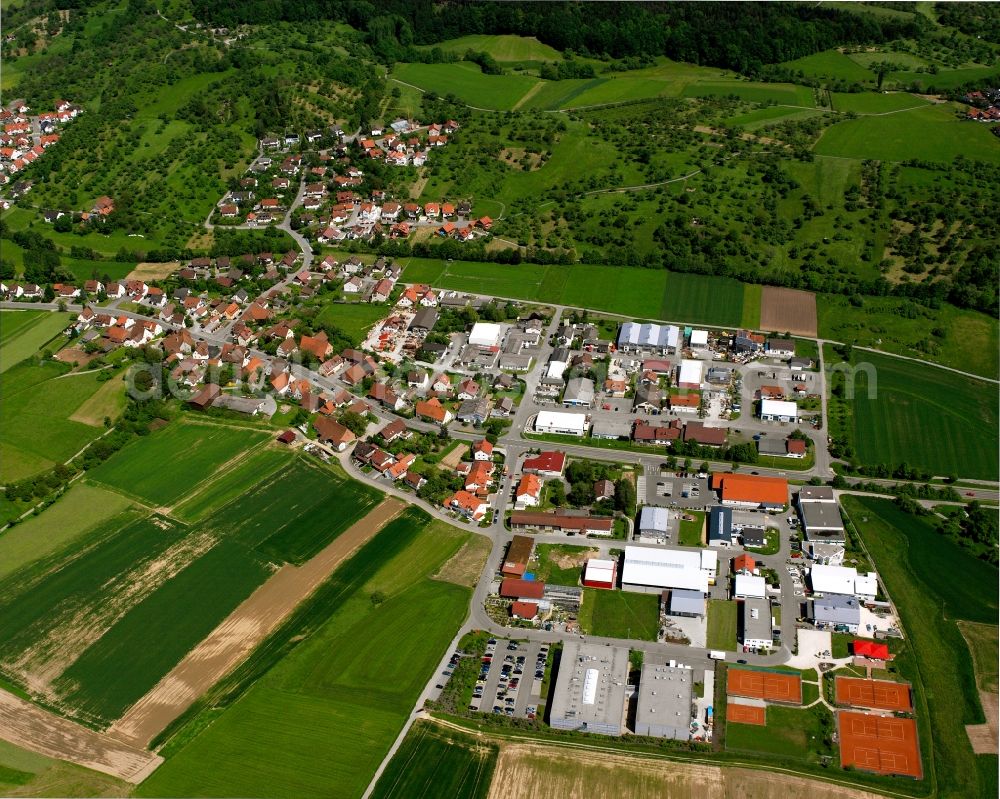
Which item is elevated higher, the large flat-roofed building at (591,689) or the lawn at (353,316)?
the lawn at (353,316)

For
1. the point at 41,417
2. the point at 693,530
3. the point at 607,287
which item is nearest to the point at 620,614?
the point at 693,530

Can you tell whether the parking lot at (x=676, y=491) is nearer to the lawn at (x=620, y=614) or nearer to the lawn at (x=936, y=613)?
the lawn at (x=620, y=614)

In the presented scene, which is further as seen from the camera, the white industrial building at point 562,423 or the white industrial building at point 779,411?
the white industrial building at point 779,411

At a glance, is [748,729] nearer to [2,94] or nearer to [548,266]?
[548,266]

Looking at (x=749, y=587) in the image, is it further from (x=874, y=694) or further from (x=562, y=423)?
(x=562, y=423)

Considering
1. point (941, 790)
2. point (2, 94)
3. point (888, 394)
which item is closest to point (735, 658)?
point (941, 790)

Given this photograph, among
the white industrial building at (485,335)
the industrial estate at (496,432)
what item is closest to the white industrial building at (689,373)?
the industrial estate at (496,432)

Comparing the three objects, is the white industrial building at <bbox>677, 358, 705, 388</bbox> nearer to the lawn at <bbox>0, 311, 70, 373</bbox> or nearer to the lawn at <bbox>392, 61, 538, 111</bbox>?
the lawn at <bbox>0, 311, 70, 373</bbox>

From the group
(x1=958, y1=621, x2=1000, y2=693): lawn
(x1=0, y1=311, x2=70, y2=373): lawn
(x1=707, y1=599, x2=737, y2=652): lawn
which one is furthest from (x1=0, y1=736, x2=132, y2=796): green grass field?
(x1=958, y1=621, x2=1000, y2=693): lawn
